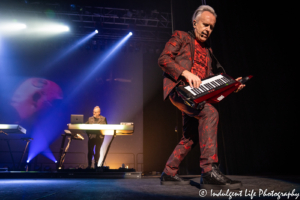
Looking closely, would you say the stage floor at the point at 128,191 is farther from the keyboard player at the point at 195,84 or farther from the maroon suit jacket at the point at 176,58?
the maroon suit jacket at the point at 176,58

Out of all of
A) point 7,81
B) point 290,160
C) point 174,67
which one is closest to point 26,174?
point 174,67

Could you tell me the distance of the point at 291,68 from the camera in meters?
3.11

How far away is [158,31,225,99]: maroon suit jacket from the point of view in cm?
181

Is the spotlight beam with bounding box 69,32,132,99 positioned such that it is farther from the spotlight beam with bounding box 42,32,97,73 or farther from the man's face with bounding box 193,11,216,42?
the man's face with bounding box 193,11,216,42

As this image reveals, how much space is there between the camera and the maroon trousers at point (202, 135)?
163 centimetres

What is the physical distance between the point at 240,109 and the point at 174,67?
199 cm

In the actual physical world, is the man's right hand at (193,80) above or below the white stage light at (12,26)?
below

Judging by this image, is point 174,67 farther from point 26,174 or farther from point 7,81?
point 7,81

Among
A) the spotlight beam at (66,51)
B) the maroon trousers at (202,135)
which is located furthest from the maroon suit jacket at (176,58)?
the spotlight beam at (66,51)

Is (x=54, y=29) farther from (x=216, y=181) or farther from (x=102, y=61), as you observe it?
(x=216, y=181)

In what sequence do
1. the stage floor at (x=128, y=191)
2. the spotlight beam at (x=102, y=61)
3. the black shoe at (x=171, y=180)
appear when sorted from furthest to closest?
the spotlight beam at (x=102, y=61) < the black shoe at (x=171, y=180) < the stage floor at (x=128, y=191)

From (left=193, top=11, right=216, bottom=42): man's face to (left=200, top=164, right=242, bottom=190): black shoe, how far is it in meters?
1.13

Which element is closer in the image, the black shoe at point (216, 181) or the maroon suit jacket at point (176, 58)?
the black shoe at point (216, 181)

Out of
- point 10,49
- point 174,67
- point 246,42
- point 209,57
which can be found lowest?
point 174,67
